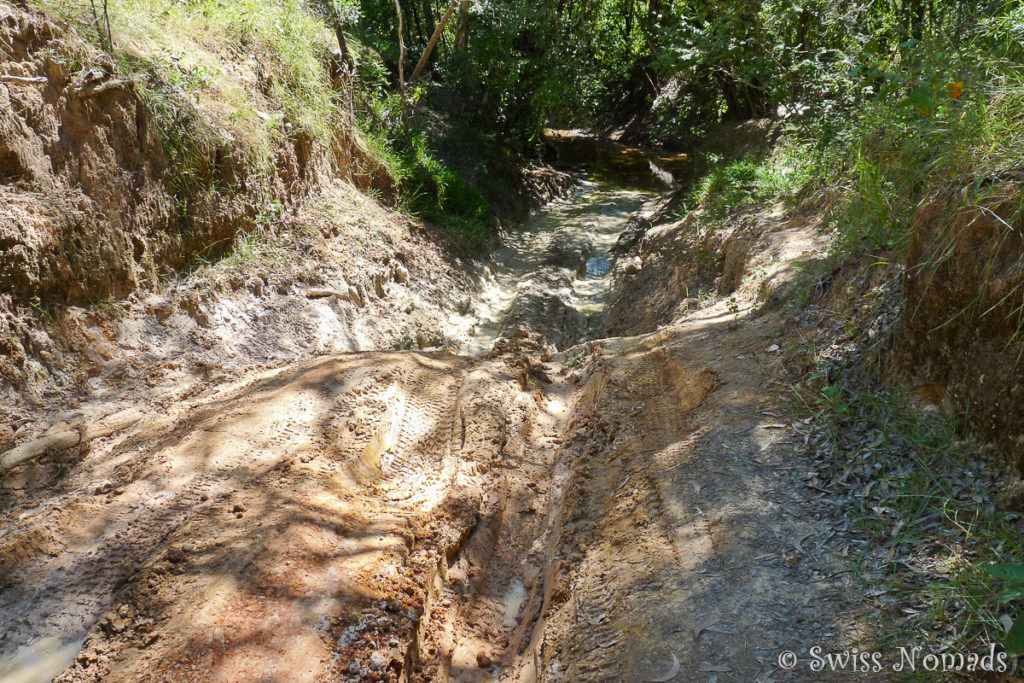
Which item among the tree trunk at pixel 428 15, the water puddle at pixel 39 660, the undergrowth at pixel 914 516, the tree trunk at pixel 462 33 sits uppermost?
the tree trunk at pixel 428 15

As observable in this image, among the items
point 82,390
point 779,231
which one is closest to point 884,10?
point 779,231

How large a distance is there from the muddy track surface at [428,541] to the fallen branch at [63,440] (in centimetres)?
12

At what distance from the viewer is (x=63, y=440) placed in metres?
3.70

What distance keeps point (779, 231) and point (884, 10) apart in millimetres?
5412

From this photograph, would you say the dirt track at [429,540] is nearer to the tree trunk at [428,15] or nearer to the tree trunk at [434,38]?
the tree trunk at [434,38]

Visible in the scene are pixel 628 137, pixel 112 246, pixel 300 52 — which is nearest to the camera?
pixel 112 246

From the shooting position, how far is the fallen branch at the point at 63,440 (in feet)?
11.6

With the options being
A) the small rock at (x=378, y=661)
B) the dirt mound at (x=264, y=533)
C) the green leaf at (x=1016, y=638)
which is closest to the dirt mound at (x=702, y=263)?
the dirt mound at (x=264, y=533)

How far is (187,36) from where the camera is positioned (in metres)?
6.13

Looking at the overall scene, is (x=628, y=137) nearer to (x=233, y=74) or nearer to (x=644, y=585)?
(x=233, y=74)

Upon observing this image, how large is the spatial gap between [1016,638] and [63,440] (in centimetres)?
440

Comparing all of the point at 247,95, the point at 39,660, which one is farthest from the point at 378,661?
the point at 247,95

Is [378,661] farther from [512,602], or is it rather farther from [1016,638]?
[1016,638]

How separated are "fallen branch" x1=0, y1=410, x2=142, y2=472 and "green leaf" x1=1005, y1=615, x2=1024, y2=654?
4298mm
